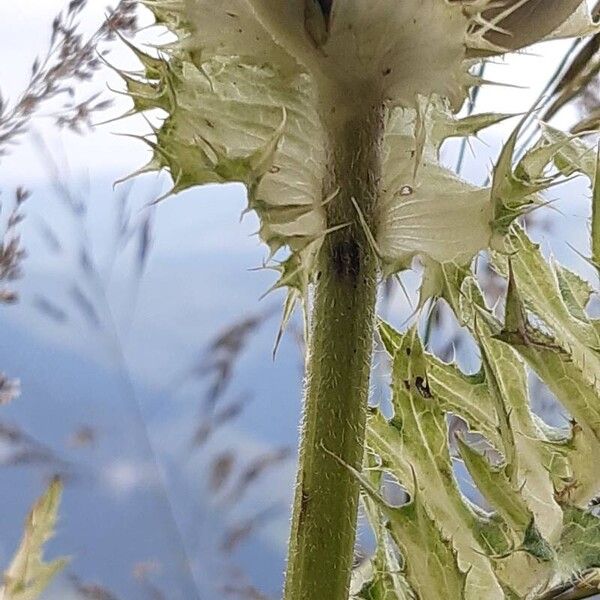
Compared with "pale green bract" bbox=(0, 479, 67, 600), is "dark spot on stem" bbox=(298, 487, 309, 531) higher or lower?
lower

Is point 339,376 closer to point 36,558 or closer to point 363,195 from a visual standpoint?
point 363,195

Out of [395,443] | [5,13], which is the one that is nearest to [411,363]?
[395,443]

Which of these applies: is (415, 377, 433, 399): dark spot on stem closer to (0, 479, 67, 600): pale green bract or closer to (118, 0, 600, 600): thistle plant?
(118, 0, 600, 600): thistle plant

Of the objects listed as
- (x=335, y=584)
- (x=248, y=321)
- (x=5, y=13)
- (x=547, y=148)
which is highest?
(x=5, y=13)

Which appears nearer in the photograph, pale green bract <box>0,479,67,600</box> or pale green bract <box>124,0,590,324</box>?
pale green bract <box>124,0,590,324</box>

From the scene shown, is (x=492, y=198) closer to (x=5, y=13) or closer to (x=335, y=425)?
(x=335, y=425)

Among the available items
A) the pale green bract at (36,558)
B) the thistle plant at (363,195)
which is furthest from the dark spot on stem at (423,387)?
the pale green bract at (36,558)

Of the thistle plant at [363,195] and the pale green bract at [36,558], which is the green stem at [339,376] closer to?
the thistle plant at [363,195]

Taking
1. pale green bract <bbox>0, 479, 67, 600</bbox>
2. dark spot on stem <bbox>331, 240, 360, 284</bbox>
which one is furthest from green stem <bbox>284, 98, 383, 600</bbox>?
pale green bract <bbox>0, 479, 67, 600</bbox>

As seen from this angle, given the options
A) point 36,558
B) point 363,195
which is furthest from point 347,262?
point 36,558
